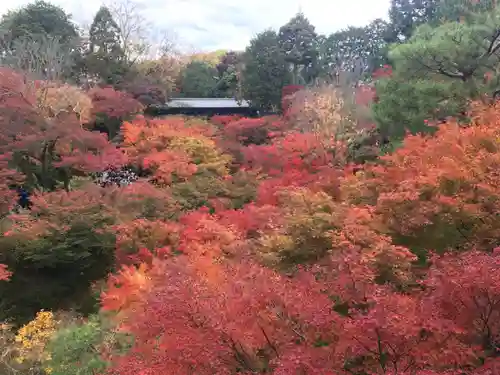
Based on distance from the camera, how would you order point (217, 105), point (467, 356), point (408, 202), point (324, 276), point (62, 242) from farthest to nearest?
point (217, 105) → point (62, 242) → point (408, 202) → point (324, 276) → point (467, 356)

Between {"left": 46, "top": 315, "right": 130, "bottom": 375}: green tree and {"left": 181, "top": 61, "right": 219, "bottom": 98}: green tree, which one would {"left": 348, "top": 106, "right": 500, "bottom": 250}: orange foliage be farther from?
{"left": 181, "top": 61, "right": 219, "bottom": 98}: green tree

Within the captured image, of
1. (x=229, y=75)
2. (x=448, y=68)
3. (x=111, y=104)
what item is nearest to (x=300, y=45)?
(x=229, y=75)

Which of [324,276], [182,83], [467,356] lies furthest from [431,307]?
[182,83]

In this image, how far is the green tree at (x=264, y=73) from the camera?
2792cm

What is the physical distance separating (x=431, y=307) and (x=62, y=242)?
388 inches

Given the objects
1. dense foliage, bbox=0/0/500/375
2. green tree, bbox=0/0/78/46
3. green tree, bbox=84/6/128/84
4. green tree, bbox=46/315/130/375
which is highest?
green tree, bbox=0/0/78/46

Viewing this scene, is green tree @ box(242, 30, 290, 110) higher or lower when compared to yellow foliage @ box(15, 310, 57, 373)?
higher

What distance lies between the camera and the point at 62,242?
12.1 m

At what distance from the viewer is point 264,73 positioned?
27859mm

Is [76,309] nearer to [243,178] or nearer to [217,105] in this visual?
[243,178]

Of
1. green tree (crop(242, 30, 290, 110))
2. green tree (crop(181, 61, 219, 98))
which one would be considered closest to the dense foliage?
green tree (crop(242, 30, 290, 110))

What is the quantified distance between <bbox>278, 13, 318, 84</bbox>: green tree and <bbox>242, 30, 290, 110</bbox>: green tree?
88.1 inches

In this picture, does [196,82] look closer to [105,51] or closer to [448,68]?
[105,51]

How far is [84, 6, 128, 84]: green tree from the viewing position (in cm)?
2633
